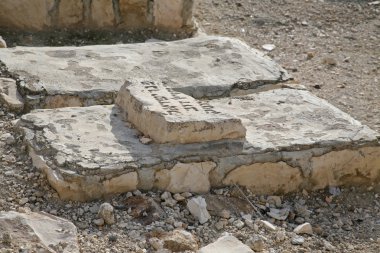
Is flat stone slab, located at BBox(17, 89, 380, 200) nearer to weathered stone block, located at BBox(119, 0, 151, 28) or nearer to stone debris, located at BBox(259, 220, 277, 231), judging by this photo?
stone debris, located at BBox(259, 220, 277, 231)

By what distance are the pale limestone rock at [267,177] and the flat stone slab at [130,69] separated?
93cm

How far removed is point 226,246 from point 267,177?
676 mm

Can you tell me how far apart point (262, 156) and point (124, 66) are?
4.61 feet

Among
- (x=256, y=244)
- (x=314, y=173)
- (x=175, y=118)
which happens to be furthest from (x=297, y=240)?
(x=175, y=118)

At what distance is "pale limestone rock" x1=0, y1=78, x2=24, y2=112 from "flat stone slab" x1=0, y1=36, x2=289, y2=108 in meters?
0.05

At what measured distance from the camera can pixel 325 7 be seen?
7234 mm

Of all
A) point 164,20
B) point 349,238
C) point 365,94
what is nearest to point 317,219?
point 349,238

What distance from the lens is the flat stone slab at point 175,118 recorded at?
372cm

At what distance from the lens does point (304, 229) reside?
3650 mm

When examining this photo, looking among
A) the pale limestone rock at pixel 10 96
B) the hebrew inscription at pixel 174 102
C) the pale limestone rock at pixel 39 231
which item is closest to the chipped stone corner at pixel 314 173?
the hebrew inscription at pixel 174 102

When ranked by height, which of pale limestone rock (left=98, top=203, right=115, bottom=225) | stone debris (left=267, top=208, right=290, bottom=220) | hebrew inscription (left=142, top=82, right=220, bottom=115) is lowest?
stone debris (left=267, top=208, right=290, bottom=220)

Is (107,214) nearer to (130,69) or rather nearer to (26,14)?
(130,69)

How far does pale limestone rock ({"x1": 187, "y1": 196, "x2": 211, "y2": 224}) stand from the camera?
11.7ft

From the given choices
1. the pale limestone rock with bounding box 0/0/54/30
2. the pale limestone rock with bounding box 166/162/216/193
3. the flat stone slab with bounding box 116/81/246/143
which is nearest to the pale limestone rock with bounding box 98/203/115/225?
the pale limestone rock with bounding box 166/162/216/193
